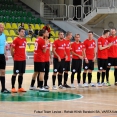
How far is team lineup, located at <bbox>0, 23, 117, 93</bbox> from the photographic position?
→ 13250 mm

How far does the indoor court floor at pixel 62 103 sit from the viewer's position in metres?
9.21

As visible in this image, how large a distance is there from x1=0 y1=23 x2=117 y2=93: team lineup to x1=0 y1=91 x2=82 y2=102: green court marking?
1.39ft

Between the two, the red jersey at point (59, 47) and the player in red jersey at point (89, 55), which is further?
the player in red jersey at point (89, 55)

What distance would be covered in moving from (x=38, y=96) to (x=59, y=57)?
7.48ft

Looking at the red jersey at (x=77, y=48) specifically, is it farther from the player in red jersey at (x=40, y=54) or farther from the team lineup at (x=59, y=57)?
the player in red jersey at (x=40, y=54)

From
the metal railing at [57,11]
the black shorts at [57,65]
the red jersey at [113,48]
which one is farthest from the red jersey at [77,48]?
the metal railing at [57,11]

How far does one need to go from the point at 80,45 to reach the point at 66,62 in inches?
29.5

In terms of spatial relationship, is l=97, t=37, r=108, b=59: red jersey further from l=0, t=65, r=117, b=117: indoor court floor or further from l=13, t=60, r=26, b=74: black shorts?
l=13, t=60, r=26, b=74: black shorts

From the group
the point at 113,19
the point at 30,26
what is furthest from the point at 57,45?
the point at 113,19

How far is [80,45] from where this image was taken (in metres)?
15.1

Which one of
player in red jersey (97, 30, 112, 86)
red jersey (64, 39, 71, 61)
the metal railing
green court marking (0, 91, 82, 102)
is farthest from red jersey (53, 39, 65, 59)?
the metal railing

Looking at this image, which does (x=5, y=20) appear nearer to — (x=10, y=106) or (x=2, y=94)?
(x=2, y=94)

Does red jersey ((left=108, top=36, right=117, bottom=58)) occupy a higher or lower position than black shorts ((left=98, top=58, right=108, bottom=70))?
higher

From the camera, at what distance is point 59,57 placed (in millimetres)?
14305
